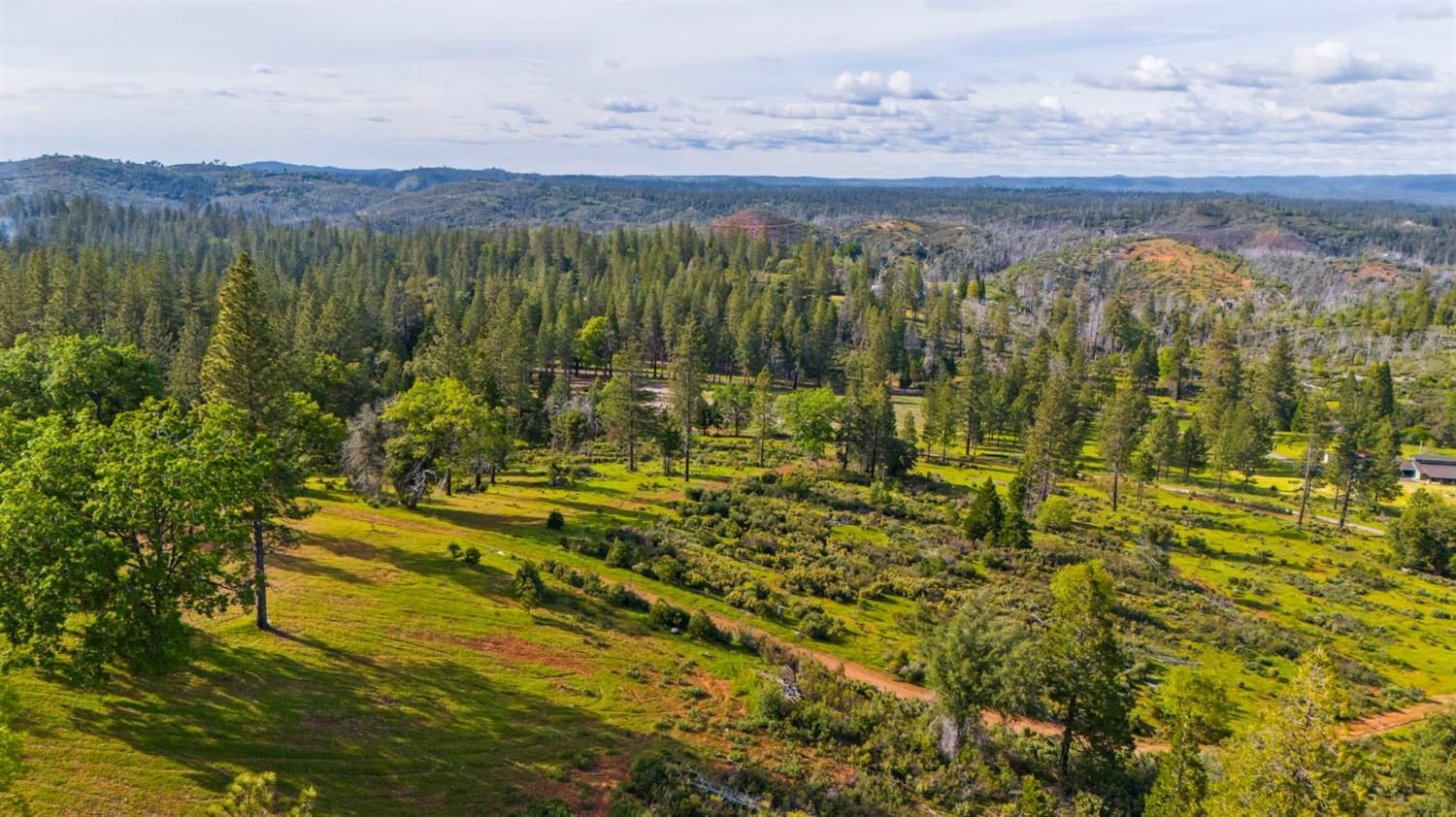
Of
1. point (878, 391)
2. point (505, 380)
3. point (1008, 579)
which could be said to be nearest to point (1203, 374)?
point (878, 391)

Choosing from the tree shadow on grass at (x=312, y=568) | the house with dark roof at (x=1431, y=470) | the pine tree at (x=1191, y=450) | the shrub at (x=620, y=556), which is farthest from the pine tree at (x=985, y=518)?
the house with dark roof at (x=1431, y=470)

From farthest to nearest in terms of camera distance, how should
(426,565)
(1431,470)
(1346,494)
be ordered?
1. (1431,470)
2. (1346,494)
3. (426,565)

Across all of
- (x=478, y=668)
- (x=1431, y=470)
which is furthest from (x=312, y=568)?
(x=1431, y=470)

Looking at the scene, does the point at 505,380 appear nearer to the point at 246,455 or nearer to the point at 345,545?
the point at 345,545

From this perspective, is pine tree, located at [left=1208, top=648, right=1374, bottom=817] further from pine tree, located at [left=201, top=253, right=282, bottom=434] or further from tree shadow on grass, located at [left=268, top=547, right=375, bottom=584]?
pine tree, located at [left=201, top=253, right=282, bottom=434]

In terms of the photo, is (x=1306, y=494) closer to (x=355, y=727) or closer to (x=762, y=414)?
(x=762, y=414)

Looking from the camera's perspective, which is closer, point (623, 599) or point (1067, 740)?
point (1067, 740)

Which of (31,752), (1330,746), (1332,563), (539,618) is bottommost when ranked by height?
(1332,563)
